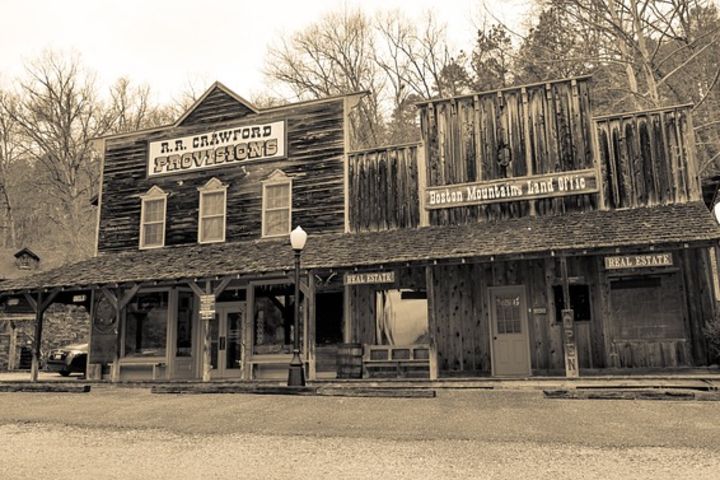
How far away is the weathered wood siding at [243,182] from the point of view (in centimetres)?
1761

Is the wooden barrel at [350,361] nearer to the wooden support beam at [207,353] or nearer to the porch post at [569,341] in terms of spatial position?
the wooden support beam at [207,353]

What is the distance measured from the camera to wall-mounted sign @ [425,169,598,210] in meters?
14.9

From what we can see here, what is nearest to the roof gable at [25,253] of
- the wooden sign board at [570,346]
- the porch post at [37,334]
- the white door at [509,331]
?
the porch post at [37,334]

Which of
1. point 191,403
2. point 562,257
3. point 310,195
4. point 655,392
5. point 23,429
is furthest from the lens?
point 310,195

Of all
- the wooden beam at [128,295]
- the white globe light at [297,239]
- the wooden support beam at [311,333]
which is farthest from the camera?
the wooden beam at [128,295]

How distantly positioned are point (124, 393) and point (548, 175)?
11.2m

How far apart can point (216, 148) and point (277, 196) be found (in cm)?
275

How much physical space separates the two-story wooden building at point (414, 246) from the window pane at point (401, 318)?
4 centimetres

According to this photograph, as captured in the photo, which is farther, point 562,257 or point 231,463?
point 562,257

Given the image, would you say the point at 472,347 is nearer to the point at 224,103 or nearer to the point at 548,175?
the point at 548,175

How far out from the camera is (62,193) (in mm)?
39688

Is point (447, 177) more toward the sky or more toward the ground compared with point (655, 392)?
more toward the sky

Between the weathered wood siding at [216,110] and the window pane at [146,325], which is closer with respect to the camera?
the window pane at [146,325]

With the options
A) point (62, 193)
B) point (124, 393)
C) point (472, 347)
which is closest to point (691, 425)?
point (472, 347)
